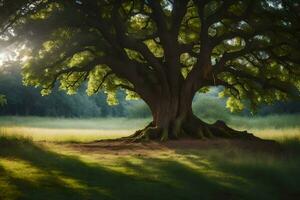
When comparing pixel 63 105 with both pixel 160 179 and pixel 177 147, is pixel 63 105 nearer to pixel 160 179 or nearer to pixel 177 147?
pixel 177 147

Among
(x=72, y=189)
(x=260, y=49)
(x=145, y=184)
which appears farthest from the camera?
(x=260, y=49)

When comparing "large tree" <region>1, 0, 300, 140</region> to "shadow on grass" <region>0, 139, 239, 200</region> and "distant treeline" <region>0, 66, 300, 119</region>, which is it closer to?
"shadow on grass" <region>0, 139, 239, 200</region>

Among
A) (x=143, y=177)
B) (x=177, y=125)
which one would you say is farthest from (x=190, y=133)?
(x=143, y=177)

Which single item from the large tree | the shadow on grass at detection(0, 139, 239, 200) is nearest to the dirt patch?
the large tree

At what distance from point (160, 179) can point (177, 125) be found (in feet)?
45.0

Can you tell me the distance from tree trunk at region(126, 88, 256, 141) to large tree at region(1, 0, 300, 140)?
56mm

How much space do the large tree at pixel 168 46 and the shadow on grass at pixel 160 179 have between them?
8015 millimetres

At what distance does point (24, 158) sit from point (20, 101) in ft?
191

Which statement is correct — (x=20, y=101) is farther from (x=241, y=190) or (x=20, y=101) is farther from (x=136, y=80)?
(x=241, y=190)

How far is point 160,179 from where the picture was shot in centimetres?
1235

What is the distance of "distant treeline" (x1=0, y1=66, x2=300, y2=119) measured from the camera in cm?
6681

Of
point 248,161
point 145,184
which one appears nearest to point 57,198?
point 145,184

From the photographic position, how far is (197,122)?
27094mm

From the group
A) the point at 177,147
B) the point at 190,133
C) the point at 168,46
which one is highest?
the point at 168,46
